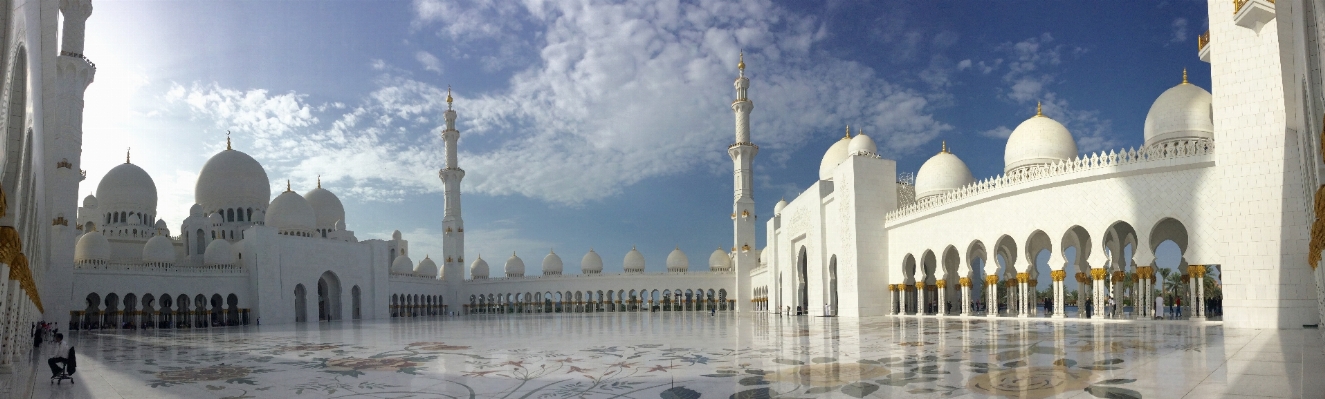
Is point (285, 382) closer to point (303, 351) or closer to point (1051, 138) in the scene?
point (303, 351)

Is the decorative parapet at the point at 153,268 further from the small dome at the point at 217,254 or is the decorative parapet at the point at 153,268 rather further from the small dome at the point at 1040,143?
the small dome at the point at 1040,143

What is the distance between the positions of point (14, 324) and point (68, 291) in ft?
49.4

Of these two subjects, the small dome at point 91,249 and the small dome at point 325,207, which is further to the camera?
the small dome at point 325,207

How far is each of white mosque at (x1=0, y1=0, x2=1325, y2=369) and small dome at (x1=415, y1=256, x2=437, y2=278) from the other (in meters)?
0.10

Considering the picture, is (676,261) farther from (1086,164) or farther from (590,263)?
(1086,164)

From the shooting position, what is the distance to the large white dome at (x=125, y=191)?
29.7 meters

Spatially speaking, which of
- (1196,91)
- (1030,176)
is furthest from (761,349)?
(1196,91)

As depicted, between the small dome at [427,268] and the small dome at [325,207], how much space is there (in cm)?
727

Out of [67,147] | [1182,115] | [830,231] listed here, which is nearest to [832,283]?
[830,231]

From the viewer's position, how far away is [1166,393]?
441 centimetres

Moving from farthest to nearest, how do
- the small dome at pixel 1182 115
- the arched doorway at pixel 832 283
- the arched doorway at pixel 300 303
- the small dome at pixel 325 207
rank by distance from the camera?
the small dome at pixel 325 207 < the arched doorway at pixel 300 303 < the arched doorway at pixel 832 283 < the small dome at pixel 1182 115

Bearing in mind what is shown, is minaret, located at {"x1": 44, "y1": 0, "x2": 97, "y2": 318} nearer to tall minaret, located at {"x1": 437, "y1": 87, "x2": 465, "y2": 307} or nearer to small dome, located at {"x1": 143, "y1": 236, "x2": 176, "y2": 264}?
small dome, located at {"x1": 143, "y1": 236, "x2": 176, "y2": 264}

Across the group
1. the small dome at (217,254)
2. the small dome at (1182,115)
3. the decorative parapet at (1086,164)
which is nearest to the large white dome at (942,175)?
the decorative parapet at (1086,164)

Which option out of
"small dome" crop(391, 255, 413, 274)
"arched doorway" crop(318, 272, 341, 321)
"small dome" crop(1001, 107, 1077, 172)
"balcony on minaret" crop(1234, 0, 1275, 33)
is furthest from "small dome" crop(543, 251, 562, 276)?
"balcony on minaret" crop(1234, 0, 1275, 33)
